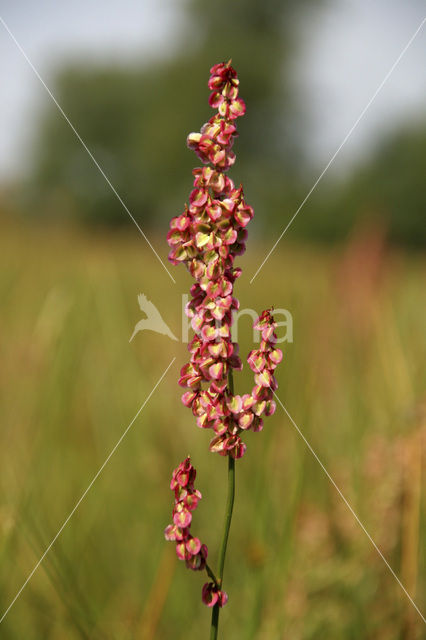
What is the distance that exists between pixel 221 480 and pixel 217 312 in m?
0.94

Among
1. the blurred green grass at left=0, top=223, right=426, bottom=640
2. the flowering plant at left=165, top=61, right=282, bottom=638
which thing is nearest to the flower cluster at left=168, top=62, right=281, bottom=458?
the flowering plant at left=165, top=61, right=282, bottom=638

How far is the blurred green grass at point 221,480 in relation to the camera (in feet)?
2.59

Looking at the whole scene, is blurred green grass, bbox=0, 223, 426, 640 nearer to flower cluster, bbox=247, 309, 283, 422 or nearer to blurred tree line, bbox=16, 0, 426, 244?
flower cluster, bbox=247, 309, 283, 422

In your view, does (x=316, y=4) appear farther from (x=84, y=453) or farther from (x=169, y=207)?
(x=84, y=453)

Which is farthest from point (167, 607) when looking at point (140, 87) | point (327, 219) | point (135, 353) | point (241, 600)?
point (140, 87)

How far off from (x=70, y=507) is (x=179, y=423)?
1.14 feet

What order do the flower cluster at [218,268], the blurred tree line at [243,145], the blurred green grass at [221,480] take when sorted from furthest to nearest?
the blurred tree line at [243,145], the blurred green grass at [221,480], the flower cluster at [218,268]

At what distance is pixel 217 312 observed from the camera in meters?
0.35

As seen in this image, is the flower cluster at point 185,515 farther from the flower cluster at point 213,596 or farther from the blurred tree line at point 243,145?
the blurred tree line at point 243,145

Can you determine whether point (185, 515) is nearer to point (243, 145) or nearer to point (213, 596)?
point (213, 596)

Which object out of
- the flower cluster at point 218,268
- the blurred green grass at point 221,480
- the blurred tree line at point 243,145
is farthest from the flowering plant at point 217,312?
the blurred tree line at point 243,145

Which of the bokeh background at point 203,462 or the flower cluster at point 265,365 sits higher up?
the flower cluster at point 265,365

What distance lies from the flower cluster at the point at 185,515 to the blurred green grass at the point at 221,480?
0.21 m

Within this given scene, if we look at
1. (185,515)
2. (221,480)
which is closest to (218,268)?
(185,515)
